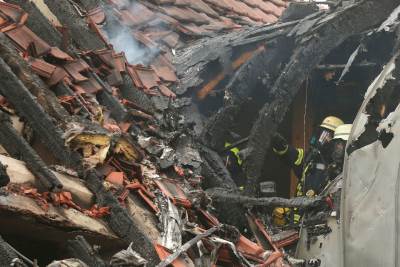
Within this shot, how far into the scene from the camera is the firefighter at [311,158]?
306 inches

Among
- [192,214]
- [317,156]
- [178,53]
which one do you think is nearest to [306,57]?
[317,156]

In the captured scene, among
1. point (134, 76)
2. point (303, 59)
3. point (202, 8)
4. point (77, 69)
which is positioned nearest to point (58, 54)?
point (77, 69)

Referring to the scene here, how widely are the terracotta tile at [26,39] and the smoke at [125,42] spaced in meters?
1.92

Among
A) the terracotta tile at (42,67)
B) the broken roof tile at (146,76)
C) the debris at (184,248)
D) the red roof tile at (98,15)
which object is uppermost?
the red roof tile at (98,15)

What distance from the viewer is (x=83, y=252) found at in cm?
397

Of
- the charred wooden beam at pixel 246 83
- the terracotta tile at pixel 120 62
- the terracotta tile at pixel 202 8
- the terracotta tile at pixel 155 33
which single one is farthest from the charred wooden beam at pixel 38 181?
the terracotta tile at pixel 202 8

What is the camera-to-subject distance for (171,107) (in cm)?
713

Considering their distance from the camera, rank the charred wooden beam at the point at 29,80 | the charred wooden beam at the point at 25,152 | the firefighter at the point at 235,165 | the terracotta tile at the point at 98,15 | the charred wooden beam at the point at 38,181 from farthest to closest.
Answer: the terracotta tile at the point at 98,15 → the firefighter at the point at 235,165 → the charred wooden beam at the point at 29,80 → the charred wooden beam at the point at 25,152 → the charred wooden beam at the point at 38,181

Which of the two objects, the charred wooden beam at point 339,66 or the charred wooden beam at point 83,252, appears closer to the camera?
the charred wooden beam at point 83,252

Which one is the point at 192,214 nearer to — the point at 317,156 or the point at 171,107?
the point at 171,107

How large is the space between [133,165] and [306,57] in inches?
136

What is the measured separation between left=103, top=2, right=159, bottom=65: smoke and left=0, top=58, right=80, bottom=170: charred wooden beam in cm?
304

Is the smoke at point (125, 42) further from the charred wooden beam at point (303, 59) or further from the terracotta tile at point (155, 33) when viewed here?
the charred wooden beam at point (303, 59)

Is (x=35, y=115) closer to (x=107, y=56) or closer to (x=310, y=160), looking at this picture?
(x=107, y=56)
